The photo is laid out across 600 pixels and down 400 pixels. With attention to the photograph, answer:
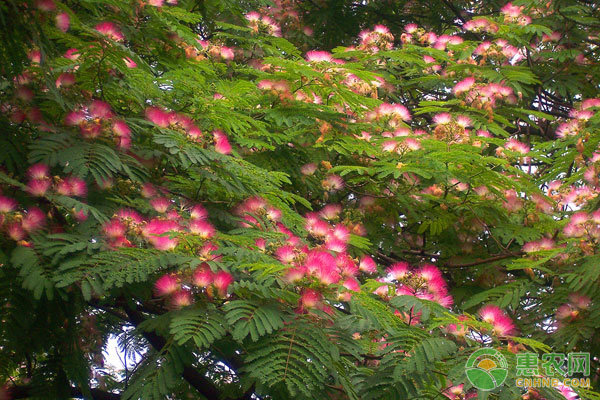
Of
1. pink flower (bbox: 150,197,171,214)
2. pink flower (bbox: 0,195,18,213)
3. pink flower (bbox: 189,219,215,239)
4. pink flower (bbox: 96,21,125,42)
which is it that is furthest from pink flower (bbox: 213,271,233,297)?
pink flower (bbox: 96,21,125,42)

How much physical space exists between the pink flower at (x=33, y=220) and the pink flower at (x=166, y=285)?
2.17 feet

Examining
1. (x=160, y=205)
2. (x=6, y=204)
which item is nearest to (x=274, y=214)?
(x=160, y=205)

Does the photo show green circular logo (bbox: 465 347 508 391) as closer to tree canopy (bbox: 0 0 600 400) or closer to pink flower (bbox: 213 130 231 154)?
tree canopy (bbox: 0 0 600 400)

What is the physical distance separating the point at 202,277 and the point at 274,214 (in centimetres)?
112

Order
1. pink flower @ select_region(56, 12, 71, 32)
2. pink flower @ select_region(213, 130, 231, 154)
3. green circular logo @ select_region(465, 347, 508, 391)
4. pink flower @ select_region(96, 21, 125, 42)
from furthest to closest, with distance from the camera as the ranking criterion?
pink flower @ select_region(213, 130, 231, 154) < pink flower @ select_region(96, 21, 125, 42) < pink flower @ select_region(56, 12, 71, 32) < green circular logo @ select_region(465, 347, 508, 391)

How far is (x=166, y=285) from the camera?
3309 mm

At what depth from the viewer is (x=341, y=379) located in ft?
10.5

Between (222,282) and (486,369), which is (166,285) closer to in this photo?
(222,282)

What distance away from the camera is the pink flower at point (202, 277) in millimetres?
3285

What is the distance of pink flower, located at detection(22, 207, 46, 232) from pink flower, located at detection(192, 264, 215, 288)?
2.66 ft

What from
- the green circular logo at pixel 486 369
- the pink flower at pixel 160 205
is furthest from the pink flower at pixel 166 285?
the green circular logo at pixel 486 369

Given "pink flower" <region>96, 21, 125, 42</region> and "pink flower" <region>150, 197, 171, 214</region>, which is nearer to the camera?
"pink flower" <region>150, 197, 171, 214</region>

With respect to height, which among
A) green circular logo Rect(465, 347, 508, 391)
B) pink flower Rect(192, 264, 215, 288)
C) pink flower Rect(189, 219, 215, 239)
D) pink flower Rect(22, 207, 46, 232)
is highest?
pink flower Rect(22, 207, 46, 232)

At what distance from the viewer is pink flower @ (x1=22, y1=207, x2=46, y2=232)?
10.9ft
